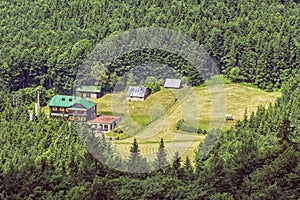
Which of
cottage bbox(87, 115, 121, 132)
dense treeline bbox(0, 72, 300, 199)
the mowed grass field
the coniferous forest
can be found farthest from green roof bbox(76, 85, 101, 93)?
dense treeline bbox(0, 72, 300, 199)

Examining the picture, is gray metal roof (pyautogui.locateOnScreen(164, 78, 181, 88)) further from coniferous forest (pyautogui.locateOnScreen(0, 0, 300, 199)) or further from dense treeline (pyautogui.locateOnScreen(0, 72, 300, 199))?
dense treeline (pyautogui.locateOnScreen(0, 72, 300, 199))

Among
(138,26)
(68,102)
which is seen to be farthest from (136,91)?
(138,26)

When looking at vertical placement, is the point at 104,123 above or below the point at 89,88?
below

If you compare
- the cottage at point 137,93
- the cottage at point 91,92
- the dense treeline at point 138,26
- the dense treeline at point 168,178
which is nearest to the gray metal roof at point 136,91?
the cottage at point 137,93

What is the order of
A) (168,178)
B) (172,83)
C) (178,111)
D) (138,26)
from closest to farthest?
(168,178) → (178,111) → (172,83) → (138,26)

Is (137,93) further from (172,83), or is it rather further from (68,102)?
(68,102)

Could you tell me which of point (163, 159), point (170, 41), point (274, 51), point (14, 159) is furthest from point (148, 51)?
point (163, 159)
